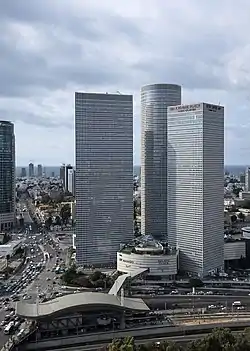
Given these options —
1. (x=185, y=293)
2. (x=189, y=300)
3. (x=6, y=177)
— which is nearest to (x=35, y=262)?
(x=185, y=293)

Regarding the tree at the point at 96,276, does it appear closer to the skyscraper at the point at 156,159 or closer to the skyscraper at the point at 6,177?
the skyscraper at the point at 156,159

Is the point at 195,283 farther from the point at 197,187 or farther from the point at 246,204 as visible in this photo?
the point at 246,204

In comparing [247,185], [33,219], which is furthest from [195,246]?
[247,185]

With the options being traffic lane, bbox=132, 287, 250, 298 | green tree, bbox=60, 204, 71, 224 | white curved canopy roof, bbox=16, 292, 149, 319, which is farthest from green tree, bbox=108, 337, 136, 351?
green tree, bbox=60, 204, 71, 224

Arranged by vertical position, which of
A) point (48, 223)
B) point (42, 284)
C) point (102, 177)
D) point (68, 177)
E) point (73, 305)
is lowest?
point (42, 284)

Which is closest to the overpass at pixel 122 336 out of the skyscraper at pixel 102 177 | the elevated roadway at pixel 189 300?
the elevated roadway at pixel 189 300

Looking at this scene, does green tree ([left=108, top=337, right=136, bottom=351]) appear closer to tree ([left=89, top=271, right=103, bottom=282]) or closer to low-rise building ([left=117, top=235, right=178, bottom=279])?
tree ([left=89, top=271, right=103, bottom=282])

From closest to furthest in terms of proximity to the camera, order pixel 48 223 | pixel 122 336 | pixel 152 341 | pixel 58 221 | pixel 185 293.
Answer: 1. pixel 152 341
2. pixel 122 336
3. pixel 185 293
4. pixel 48 223
5. pixel 58 221
